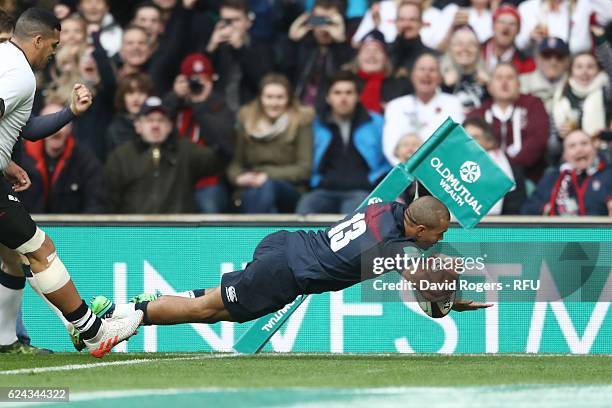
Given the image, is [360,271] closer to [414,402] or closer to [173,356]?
[173,356]

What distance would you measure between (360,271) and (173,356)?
1.76m

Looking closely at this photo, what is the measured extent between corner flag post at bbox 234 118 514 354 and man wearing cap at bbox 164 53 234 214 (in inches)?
107

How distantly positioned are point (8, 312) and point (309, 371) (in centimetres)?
273

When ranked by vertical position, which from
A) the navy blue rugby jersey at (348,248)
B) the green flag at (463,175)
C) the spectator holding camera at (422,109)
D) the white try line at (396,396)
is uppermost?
the spectator holding camera at (422,109)

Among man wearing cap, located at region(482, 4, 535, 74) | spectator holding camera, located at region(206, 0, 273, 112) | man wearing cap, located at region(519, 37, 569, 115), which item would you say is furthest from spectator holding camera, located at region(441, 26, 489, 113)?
spectator holding camera, located at region(206, 0, 273, 112)

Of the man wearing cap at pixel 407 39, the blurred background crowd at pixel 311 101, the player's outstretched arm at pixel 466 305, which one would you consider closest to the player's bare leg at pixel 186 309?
the player's outstretched arm at pixel 466 305

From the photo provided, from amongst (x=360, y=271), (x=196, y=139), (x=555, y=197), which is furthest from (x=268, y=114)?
(x=360, y=271)

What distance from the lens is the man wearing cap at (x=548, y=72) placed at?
13250mm

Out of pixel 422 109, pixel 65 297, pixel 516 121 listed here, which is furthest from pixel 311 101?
pixel 65 297

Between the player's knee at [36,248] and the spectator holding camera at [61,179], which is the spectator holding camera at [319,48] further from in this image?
the player's knee at [36,248]

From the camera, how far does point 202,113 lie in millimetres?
13375

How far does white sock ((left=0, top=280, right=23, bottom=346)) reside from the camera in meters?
10.2

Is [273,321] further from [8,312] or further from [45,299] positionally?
[8,312]

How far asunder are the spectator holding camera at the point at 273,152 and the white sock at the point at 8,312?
10.5 feet
